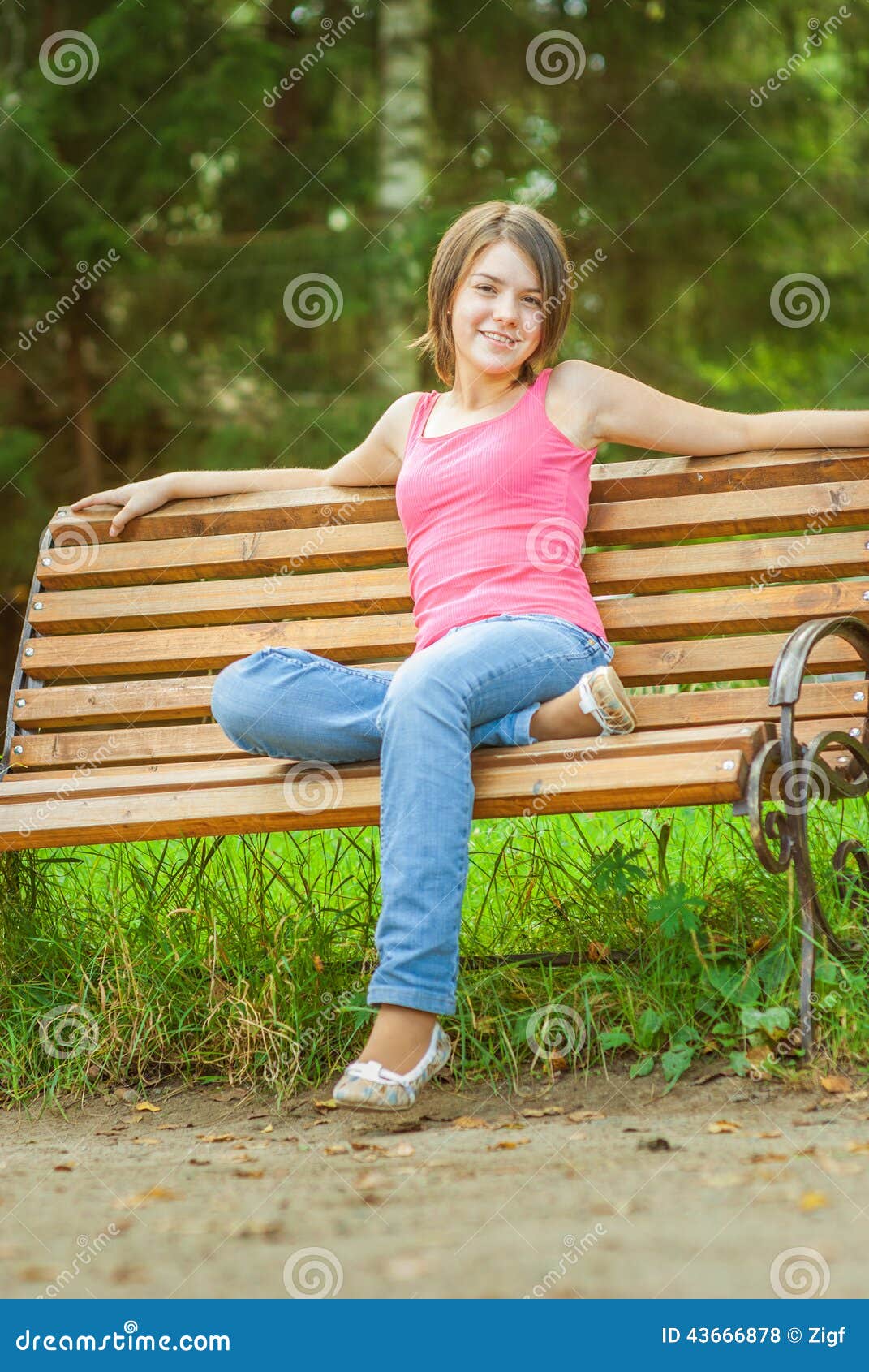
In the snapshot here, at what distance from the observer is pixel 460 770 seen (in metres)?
2.42

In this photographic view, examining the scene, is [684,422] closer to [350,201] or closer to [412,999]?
[412,999]

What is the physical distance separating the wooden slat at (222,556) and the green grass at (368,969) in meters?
0.69

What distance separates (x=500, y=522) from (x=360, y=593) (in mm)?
545

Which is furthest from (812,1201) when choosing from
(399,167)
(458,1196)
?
(399,167)

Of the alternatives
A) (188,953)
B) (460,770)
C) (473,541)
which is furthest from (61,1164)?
(473,541)

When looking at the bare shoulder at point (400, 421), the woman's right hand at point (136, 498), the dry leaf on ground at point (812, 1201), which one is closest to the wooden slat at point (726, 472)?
the bare shoulder at point (400, 421)

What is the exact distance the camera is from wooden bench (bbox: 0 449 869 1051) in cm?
247

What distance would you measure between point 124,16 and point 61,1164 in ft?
21.5

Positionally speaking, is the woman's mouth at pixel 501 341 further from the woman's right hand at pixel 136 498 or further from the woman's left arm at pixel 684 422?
A: the woman's right hand at pixel 136 498

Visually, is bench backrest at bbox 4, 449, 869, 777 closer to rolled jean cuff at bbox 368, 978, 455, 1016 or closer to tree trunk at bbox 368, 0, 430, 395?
rolled jean cuff at bbox 368, 978, 455, 1016

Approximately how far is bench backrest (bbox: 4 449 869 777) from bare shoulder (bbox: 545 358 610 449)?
199 millimetres

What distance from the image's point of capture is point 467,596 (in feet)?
9.50

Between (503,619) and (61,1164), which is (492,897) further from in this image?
(61,1164)

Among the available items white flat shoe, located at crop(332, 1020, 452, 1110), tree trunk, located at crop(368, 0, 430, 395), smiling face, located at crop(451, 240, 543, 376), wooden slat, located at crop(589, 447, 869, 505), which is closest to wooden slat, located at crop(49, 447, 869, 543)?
wooden slat, located at crop(589, 447, 869, 505)
